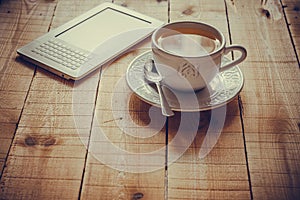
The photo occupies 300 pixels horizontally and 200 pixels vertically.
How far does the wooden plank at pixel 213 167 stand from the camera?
2.11 feet

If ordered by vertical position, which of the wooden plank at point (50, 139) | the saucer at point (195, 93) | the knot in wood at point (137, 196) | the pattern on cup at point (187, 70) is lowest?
the wooden plank at point (50, 139)

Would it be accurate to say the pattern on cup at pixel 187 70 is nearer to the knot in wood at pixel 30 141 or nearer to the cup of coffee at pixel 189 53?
the cup of coffee at pixel 189 53

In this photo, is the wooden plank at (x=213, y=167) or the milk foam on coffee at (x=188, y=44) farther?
the milk foam on coffee at (x=188, y=44)

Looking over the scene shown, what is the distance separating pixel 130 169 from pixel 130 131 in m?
0.08

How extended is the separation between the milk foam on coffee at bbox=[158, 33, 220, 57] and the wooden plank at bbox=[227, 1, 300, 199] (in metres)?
0.12

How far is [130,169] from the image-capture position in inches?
26.6

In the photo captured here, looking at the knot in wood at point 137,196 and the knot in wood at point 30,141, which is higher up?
the knot in wood at point 137,196

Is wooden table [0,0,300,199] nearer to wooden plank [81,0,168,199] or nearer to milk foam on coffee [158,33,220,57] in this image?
wooden plank [81,0,168,199]

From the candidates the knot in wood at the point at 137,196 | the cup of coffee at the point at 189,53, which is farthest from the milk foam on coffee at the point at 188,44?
the knot in wood at the point at 137,196

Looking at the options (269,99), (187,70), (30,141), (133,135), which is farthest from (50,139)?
(269,99)

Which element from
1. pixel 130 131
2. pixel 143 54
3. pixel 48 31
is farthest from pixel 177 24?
pixel 48 31

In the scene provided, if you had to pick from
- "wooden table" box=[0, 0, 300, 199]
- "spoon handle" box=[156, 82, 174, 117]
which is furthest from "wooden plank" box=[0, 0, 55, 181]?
"spoon handle" box=[156, 82, 174, 117]

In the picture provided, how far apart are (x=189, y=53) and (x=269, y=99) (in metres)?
0.17

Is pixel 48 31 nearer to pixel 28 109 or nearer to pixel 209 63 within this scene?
pixel 28 109
